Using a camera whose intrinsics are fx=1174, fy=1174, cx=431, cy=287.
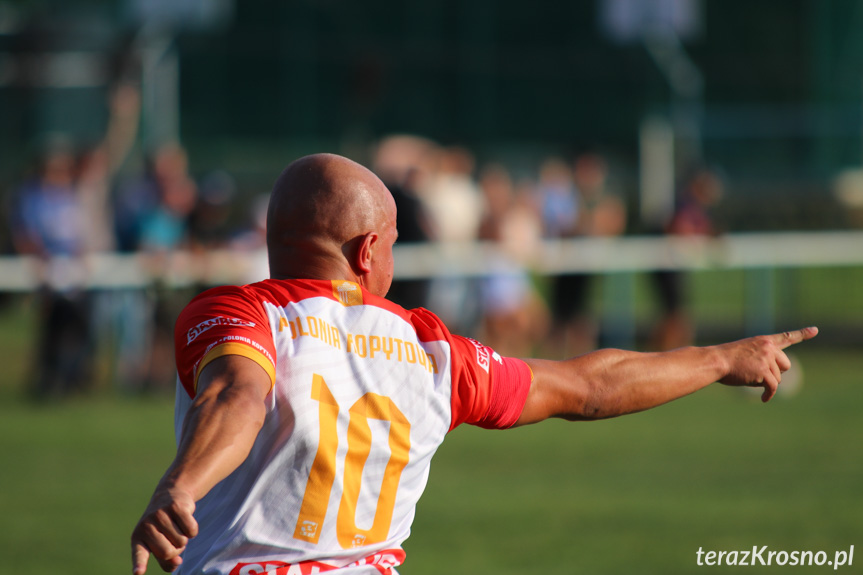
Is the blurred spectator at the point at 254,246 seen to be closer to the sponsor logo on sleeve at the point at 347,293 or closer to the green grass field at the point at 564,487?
the green grass field at the point at 564,487

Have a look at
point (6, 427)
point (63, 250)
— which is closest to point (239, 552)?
point (6, 427)

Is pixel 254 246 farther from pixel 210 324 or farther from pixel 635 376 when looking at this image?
pixel 210 324

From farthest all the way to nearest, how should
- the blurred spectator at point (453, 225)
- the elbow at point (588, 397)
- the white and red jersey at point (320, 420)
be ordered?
the blurred spectator at point (453, 225) → the elbow at point (588, 397) → the white and red jersey at point (320, 420)

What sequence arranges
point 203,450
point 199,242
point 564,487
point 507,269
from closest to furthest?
1. point 203,450
2. point 564,487
3. point 199,242
4. point 507,269

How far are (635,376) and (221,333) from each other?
Answer: 1.12 meters

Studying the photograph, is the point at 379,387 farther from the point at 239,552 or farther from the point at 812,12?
the point at 812,12

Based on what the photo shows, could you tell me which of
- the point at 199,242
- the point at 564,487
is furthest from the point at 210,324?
the point at 199,242

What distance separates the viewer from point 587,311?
1429cm

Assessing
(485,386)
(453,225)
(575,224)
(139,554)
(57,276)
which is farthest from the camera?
(575,224)

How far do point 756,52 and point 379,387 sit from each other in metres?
29.4

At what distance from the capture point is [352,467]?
255 centimetres

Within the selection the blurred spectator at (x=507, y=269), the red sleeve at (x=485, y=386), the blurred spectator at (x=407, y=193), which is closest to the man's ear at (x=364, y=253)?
the red sleeve at (x=485, y=386)

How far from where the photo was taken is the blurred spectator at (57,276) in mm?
11180

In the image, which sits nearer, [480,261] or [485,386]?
[485,386]
